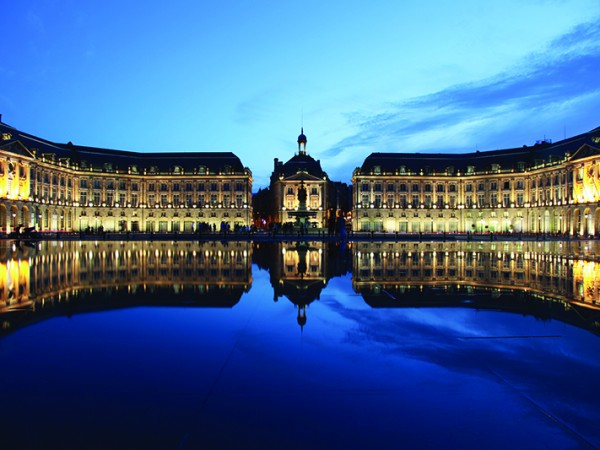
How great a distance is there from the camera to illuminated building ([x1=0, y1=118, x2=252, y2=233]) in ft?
306

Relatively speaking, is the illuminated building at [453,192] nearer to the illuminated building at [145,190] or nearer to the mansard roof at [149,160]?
the illuminated building at [145,190]

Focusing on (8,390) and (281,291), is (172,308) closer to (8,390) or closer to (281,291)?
(281,291)

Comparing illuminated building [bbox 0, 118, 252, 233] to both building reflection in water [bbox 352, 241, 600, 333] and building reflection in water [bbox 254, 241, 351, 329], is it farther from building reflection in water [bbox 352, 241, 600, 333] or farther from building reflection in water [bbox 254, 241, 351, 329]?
building reflection in water [bbox 352, 241, 600, 333]

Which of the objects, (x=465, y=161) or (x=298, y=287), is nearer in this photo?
(x=298, y=287)

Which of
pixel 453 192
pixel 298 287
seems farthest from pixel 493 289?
pixel 453 192

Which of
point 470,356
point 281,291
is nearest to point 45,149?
point 281,291

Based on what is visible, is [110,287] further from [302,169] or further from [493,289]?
[302,169]

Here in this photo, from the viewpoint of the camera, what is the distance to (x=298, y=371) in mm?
4859

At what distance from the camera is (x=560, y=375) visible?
4.80 metres

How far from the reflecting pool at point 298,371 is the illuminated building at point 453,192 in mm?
92533

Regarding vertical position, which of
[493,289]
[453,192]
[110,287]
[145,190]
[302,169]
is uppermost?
[302,169]

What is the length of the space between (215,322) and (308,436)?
404cm

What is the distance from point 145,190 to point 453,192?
220ft

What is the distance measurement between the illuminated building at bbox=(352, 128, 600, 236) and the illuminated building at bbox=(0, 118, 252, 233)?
2827 centimetres
